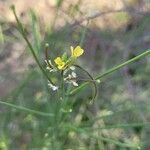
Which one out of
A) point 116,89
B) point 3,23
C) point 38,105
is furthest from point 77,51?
point 3,23

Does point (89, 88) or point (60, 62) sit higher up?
point (89, 88)

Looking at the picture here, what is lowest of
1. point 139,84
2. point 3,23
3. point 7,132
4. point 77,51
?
point 77,51

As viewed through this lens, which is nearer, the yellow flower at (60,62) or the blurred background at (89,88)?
the yellow flower at (60,62)

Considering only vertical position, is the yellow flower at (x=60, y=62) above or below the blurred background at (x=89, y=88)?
below

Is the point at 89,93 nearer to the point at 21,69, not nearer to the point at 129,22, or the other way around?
the point at 21,69

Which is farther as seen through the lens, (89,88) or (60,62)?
(89,88)

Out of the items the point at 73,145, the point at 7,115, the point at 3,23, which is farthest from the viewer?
the point at 3,23

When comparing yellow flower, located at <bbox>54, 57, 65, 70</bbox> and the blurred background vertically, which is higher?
the blurred background

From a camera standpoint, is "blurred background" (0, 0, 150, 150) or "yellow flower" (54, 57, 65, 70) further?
"blurred background" (0, 0, 150, 150)
